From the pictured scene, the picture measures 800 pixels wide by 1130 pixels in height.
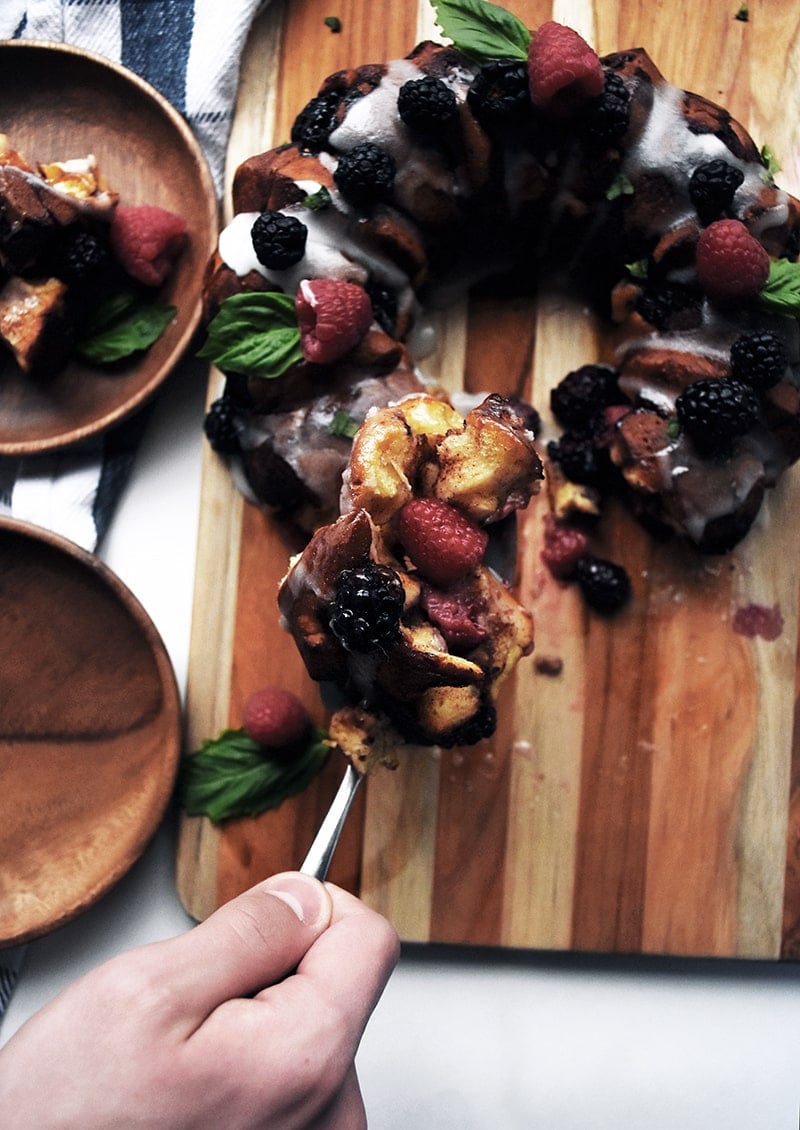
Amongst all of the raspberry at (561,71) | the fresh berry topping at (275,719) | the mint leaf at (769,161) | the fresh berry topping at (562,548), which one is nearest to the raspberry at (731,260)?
the mint leaf at (769,161)

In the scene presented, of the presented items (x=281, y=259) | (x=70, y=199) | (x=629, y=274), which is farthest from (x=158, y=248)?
(x=629, y=274)

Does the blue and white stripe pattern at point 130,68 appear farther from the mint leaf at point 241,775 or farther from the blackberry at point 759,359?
the blackberry at point 759,359

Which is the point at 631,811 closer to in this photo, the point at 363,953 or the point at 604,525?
the point at 604,525

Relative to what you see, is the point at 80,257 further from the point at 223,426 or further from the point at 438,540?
the point at 438,540

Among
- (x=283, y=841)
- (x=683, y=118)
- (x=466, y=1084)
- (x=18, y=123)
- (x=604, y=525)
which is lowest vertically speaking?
(x=466, y=1084)

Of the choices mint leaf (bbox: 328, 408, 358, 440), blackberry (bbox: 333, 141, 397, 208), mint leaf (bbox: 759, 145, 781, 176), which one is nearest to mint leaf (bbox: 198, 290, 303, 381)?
mint leaf (bbox: 328, 408, 358, 440)

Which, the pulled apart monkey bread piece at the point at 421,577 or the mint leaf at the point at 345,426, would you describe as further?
the mint leaf at the point at 345,426

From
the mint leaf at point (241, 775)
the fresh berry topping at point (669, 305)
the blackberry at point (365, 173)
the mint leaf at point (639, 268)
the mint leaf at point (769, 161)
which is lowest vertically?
the mint leaf at point (241, 775)
